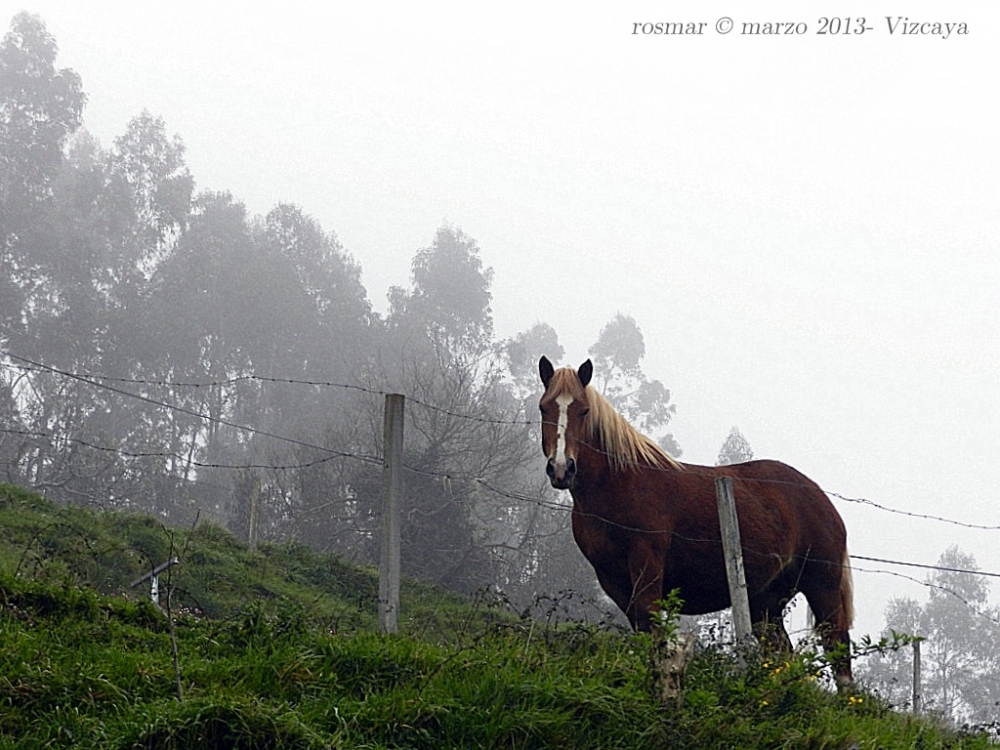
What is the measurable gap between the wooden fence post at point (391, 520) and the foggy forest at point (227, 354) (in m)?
19.4

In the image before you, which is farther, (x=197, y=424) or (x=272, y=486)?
(x=197, y=424)

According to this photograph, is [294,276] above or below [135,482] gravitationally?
above

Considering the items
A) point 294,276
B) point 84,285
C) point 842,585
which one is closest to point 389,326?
point 294,276

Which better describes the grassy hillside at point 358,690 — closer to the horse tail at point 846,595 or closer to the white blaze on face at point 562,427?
the white blaze on face at point 562,427

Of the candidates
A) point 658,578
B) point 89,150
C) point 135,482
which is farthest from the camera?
point 89,150

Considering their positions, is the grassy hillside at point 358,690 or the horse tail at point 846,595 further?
the horse tail at point 846,595

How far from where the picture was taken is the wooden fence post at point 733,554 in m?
8.63

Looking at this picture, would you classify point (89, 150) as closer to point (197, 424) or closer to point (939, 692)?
point (197, 424)

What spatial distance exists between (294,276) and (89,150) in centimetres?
1617

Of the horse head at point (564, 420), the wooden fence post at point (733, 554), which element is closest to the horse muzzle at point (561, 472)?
the horse head at point (564, 420)

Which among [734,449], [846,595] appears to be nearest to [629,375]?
[734,449]

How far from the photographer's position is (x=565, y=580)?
29.4 metres

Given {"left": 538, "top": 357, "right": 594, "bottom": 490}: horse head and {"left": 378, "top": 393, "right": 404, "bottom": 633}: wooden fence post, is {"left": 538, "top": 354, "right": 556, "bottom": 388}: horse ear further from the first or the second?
{"left": 378, "top": 393, "right": 404, "bottom": 633}: wooden fence post

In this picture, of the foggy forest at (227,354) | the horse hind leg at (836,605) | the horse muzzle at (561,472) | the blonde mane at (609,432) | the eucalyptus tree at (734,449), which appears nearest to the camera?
the horse muzzle at (561,472)
